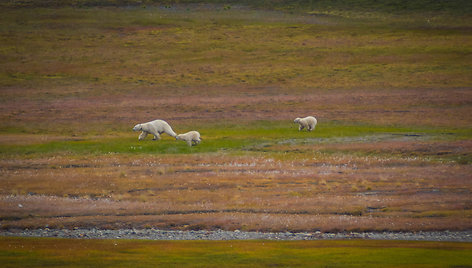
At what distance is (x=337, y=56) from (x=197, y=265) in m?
69.3

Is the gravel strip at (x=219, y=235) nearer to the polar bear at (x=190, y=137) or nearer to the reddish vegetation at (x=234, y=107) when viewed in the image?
the polar bear at (x=190, y=137)

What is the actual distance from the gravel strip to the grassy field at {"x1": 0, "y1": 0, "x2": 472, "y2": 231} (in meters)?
0.55

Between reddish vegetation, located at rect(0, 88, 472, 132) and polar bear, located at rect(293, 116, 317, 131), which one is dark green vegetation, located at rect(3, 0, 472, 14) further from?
polar bear, located at rect(293, 116, 317, 131)

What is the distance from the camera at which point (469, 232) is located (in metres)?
22.3

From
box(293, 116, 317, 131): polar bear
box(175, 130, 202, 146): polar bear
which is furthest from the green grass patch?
box(293, 116, 317, 131): polar bear

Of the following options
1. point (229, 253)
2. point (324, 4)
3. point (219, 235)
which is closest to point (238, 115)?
point (219, 235)

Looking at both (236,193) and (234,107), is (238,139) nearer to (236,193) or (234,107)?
(236,193)

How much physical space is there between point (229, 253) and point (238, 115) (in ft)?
128

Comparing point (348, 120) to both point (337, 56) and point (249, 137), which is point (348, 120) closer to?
point (249, 137)

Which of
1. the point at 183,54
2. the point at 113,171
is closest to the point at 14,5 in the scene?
the point at 183,54

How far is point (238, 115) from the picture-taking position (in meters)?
57.6

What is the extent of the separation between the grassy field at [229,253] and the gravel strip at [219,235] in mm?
1446

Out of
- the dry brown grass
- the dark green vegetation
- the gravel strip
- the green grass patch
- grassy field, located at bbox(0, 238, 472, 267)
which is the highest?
the dark green vegetation

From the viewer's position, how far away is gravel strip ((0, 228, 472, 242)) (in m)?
22.1
